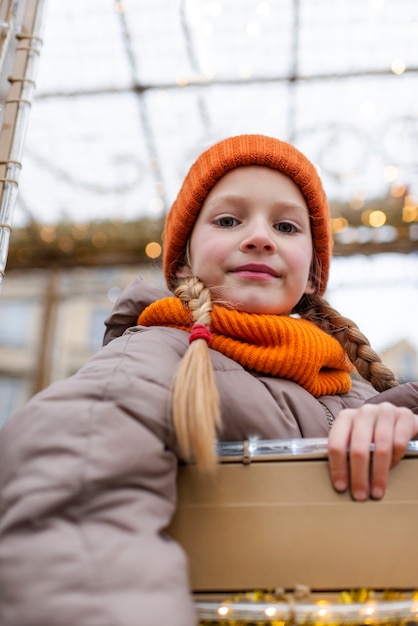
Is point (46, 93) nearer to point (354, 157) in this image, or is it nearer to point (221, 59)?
point (221, 59)

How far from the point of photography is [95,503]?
0.61m

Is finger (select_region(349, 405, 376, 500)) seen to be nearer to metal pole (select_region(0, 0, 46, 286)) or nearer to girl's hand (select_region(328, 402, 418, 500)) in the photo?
girl's hand (select_region(328, 402, 418, 500))

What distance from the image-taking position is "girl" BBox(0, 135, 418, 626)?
0.56 m

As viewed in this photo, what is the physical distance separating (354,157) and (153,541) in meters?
2.74


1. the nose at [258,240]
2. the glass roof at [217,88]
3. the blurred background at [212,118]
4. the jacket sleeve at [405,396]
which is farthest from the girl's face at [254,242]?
the glass roof at [217,88]

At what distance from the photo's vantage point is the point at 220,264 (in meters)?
1.05

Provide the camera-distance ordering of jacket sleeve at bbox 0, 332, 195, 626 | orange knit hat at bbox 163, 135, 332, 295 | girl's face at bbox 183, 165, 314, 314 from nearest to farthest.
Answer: jacket sleeve at bbox 0, 332, 195, 626 < girl's face at bbox 183, 165, 314, 314 < orange knit hat at bbox 163, 135, 332, 295

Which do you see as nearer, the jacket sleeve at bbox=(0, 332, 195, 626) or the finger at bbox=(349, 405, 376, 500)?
the jacket sleeve at bbox=(0, 332, 195, 626)

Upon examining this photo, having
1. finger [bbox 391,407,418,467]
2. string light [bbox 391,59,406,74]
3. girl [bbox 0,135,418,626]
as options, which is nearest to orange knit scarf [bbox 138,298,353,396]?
girl [bbox 0,135,418,626]

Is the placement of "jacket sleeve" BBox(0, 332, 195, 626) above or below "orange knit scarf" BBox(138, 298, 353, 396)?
below

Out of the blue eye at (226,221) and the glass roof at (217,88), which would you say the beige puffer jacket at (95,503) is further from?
the glass roof at (217,88)

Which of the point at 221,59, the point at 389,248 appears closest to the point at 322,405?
the point at 221,59

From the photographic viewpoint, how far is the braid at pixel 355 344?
1.10 m

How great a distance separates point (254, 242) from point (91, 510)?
55 centimetres
